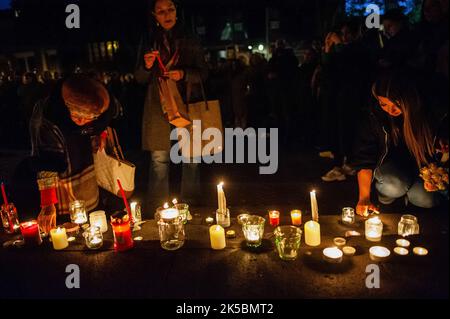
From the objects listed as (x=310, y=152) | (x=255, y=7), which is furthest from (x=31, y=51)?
(x=310, y=152)

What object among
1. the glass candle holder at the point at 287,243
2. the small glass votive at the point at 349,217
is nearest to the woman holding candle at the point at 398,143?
the small glass votive at the point at 349,217

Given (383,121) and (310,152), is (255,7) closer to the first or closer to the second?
Answer: (310,152)

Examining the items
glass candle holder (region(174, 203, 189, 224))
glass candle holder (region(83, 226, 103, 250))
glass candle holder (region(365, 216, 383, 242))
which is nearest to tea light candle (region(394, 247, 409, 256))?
glass candle holder (region(365, 216, 383, 242))

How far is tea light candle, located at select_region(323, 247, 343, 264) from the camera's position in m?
2.38

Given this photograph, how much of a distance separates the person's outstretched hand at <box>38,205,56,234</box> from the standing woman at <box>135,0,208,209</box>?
41.0 inches

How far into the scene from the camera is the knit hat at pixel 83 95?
9.61ft

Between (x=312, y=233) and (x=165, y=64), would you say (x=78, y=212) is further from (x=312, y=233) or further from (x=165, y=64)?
(x=312, y=233)

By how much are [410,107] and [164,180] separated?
2.32 metres

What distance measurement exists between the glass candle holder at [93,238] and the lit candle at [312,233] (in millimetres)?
1519

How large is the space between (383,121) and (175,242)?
1983 millimetres

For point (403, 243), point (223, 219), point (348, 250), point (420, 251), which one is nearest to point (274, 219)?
point (223, 219)

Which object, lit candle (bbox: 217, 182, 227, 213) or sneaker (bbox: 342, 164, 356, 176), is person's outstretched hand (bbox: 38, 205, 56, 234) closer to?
lit candle (bbox: 217, 182, 227, 213)

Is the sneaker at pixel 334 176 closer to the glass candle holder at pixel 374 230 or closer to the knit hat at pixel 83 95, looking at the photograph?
the glass candle holder at pixel 374 230

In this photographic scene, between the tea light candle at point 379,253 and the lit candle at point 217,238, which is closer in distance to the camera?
the tea light candle at point 379,253
